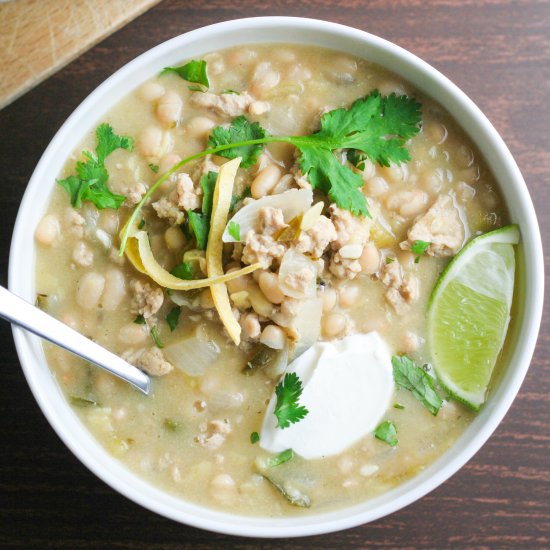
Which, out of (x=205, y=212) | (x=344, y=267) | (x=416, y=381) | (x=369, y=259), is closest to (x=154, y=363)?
(x=205, y=212)

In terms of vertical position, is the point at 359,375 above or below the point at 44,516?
above

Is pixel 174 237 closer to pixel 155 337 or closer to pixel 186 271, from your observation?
pixel 186 271

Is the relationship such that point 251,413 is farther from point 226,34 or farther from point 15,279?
point 226,34

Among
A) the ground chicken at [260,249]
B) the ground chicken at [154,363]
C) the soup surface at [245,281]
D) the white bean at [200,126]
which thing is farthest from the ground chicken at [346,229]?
the ground chicken at [154,363]

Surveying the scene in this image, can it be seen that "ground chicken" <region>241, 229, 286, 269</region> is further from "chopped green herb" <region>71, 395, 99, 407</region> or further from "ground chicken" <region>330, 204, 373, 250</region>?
"chopped green herb" <region>71, 395, 99, 407</region>

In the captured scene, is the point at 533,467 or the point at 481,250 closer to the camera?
the point at 481,250

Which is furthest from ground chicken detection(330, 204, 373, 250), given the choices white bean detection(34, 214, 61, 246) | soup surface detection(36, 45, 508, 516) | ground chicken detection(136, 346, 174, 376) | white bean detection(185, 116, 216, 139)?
white bean detection(34, 214, 61, 246)

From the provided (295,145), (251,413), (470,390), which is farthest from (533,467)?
(295,145)
